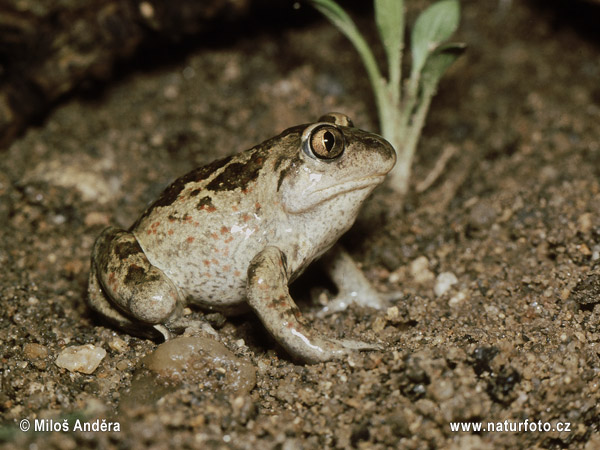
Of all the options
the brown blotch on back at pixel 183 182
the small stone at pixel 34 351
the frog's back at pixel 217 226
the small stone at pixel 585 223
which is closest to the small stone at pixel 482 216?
the small stone at pixel 585 223

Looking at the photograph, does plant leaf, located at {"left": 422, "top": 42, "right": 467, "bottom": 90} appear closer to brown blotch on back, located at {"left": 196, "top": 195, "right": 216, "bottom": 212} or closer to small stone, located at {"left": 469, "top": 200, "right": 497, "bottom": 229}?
small stone, located at {"left": 469, "top": 200, "right": 497, "bottom": 229}

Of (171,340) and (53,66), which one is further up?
(53,66)

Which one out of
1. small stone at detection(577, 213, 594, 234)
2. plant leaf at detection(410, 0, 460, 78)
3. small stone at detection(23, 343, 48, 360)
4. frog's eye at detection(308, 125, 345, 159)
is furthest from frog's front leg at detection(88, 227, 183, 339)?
small stone at detection(577, 213, 594, 234)

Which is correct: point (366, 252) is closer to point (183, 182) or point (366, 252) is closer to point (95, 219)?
point (183, 182)

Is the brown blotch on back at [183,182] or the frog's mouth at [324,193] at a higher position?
the brown blotch on back at [183,182]

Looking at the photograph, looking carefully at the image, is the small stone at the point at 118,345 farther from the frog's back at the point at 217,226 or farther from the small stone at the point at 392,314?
the small stone at the point at 392,314

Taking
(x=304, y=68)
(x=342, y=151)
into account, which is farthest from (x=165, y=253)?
(x=304, y=68)

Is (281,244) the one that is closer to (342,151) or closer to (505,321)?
(342,151)
